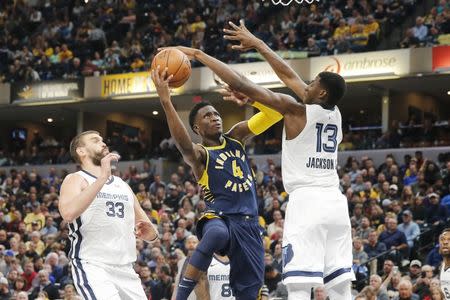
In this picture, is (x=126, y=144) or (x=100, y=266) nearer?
(x=100, y=266)

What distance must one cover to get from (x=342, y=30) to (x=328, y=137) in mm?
18789

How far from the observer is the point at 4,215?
2452 centimetres

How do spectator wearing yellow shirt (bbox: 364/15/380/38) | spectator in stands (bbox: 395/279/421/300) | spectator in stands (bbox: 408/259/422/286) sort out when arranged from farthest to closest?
spectator wearing yellow shirt (bbox: 364/15/380/38) → spectator in stands (bbox: 408/259/422/286) → spectator in stands (bbox: 395/279/421/300)

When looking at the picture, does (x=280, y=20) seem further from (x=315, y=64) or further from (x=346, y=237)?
(x=346, y=237)

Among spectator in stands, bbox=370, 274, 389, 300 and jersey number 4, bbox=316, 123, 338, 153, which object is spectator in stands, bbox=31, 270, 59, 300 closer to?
spectator in stands, bbox=370, 274, 389, 300

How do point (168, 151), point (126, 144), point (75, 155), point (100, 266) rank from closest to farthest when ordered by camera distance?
point (100, 266)
point (75, 155)
point (168, 151)
point (126, 144)

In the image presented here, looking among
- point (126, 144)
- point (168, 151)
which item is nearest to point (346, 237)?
point (168, 151)

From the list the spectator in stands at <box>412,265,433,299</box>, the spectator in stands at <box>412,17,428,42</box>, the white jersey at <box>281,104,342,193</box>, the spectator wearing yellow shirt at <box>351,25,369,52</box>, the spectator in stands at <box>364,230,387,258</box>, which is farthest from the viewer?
the spectator wearing yellow shirt at <box>351,25,369,52</box>

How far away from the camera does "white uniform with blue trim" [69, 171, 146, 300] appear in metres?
7.47

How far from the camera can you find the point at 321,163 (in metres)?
7.54

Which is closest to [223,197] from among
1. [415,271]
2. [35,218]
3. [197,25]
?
[415,271]

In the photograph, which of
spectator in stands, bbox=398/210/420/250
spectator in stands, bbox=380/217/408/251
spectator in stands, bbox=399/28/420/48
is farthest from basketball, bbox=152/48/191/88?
spectator in stands, bbox=399/28/420/48

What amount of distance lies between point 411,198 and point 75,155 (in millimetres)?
11471

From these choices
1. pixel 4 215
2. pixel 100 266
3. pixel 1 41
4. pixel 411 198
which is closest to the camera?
pixel 100 266
